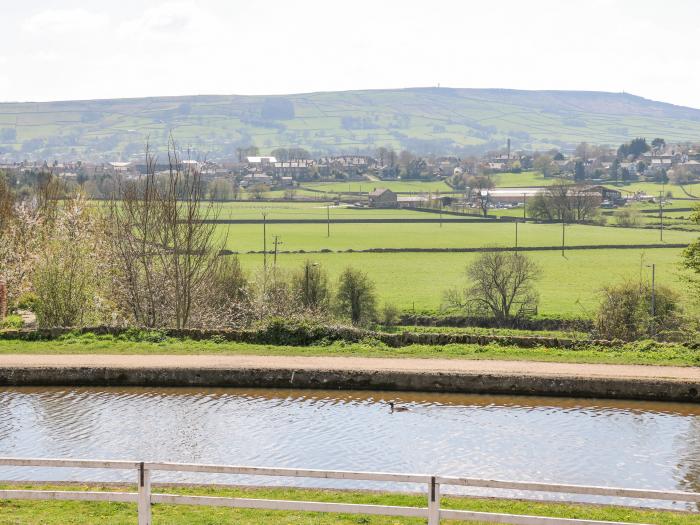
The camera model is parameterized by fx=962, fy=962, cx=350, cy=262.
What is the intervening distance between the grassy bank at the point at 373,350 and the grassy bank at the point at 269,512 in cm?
1709

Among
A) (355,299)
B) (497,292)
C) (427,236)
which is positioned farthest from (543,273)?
(427,236)

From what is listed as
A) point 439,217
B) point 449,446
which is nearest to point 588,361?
point 449,446

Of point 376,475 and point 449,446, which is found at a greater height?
point 376,475

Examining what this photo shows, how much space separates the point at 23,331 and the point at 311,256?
71195 mm

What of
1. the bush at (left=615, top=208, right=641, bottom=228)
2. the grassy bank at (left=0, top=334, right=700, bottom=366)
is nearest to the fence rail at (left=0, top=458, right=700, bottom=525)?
the grassy bank at (left=0, top=334, right=700, bottom=366)

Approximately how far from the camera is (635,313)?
6638 centimetres

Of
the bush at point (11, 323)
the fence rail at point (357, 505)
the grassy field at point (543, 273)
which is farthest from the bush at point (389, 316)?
the fence rail at point (357, 505)

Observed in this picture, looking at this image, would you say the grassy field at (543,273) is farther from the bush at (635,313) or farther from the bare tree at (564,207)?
the bare tree at (564,207)

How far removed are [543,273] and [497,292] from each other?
18658 millimetres

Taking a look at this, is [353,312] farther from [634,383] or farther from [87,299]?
[634,383]

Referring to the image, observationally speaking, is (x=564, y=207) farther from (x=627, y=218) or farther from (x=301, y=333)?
(x=301, y=333)

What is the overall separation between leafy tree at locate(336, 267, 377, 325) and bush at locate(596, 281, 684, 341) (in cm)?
1805

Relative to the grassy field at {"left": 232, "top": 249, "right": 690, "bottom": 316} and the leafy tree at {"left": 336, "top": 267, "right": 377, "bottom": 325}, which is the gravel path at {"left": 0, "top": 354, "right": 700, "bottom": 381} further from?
the grassy field at {"left": 232, "top": 249, "right": 690, "bottom": 316}

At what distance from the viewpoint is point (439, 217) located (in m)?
168
